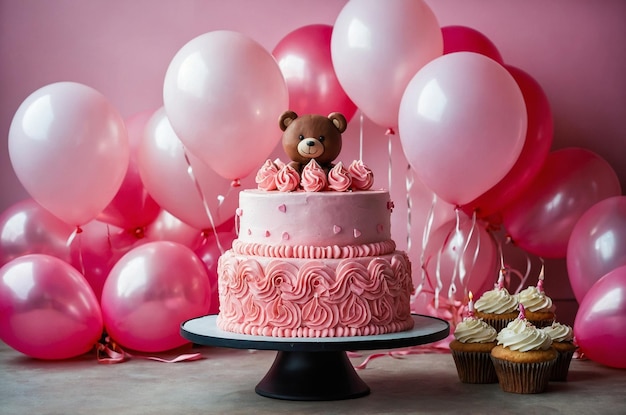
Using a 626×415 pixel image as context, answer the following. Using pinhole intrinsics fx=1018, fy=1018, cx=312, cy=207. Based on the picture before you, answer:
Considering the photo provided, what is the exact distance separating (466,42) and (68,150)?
1671 millimetres

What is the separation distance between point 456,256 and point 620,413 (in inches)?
50.5

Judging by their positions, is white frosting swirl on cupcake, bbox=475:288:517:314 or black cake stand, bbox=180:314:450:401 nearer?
black cake stand, bbox=180:314:450:401

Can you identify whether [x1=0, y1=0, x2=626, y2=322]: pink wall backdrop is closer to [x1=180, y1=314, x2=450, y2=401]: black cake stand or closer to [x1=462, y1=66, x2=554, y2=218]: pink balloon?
[x1=462, y1=66, x2=554, y2=218]: pink balloon

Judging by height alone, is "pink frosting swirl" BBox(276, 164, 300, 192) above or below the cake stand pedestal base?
above

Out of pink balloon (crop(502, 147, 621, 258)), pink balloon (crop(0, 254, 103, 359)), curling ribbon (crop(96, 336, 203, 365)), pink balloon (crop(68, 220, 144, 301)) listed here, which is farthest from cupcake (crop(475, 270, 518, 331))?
pink balloon (crop(68, 220, 144, 301))

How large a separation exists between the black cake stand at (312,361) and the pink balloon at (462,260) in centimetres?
88

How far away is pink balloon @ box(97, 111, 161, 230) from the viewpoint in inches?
169

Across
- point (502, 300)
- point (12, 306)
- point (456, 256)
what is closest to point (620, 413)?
point (502, 300)

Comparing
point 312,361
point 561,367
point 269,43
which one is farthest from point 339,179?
point 269,43

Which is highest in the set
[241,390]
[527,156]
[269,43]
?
[269,43]

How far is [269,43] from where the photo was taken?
4.76m

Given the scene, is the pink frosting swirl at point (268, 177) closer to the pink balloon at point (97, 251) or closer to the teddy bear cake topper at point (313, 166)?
the teddy bear cake topper at point (313, 166)

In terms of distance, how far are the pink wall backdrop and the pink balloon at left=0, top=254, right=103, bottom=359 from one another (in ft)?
3.75

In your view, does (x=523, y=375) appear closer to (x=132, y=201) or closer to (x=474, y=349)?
(x=474, y=349)
